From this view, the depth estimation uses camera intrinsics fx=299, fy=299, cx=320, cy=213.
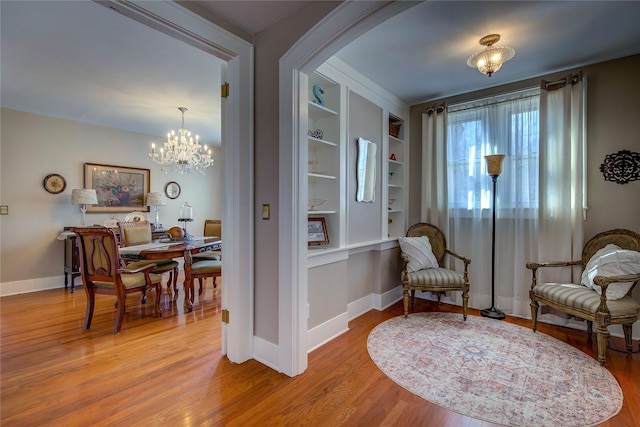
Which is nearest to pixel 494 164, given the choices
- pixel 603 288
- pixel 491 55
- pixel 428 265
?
pixel 491 55

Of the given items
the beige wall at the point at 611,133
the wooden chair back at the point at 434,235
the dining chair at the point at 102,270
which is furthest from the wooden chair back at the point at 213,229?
the beige wall at the point at 611,133

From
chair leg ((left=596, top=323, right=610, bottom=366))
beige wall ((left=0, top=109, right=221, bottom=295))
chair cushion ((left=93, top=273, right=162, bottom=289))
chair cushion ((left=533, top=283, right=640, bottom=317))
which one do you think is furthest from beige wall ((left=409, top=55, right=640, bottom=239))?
beige wall ((left=0, top=109, right=221, bottom=295))

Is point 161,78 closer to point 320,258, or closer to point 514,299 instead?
point 320,258

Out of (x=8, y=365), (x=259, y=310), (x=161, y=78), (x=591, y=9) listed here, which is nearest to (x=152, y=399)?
(x=259, y=310)

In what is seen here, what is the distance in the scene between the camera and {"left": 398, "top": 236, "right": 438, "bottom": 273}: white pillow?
3.44 metres

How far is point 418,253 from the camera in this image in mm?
3469

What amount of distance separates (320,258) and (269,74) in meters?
1.53

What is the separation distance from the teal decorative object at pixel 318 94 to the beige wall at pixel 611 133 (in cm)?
249

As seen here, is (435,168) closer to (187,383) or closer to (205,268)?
(205,268)

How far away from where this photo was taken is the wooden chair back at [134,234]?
13.3 ft

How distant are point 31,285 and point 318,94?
4889 mm

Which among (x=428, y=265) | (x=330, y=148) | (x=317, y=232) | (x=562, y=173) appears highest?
(x=330, y=148)

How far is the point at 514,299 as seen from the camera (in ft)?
11.1

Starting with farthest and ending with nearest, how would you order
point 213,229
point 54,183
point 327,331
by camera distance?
point 213,229 < point 54,183 < point 327,331
